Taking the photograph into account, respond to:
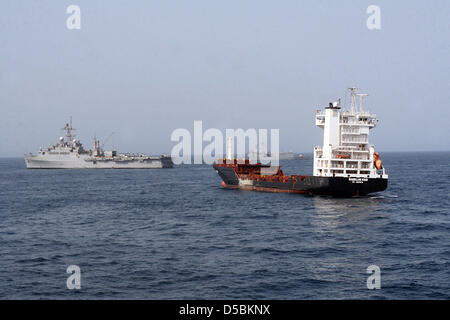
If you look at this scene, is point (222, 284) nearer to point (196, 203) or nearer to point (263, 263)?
point (263, 263)

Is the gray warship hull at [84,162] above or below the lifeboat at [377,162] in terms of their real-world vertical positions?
below

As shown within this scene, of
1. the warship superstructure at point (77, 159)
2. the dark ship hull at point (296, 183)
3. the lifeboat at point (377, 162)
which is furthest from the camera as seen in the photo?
the warship superstructure at point (77, 159)

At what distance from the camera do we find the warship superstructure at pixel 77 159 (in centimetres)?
13688

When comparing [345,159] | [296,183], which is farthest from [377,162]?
[296,183]

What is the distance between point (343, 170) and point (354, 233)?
22.9 meters

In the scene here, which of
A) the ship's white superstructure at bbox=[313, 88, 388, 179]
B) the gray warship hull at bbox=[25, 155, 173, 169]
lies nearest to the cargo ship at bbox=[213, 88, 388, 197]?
the ship's white superstructure at bbox=[313, 88, 388, 179]

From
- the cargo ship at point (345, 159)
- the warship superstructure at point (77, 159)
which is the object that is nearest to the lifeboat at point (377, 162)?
the cargo ship at point (345, 159)

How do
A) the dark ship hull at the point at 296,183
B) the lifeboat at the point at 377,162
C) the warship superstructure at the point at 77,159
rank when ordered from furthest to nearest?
the warship superstructure at the point at 77,159, the dark ship hull at the point at 296,183, the lifeboat at the point at 377,162

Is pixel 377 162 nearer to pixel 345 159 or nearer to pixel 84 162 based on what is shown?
pixel 345 159

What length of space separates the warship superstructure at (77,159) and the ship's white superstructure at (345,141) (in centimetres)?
9317

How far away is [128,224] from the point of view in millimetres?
37781

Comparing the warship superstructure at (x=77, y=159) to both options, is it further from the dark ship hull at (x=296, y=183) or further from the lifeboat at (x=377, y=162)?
the lifeboat at (x=377, y=162)

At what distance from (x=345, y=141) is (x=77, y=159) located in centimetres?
10352

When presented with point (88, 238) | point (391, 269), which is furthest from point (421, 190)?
point (88, 238)
